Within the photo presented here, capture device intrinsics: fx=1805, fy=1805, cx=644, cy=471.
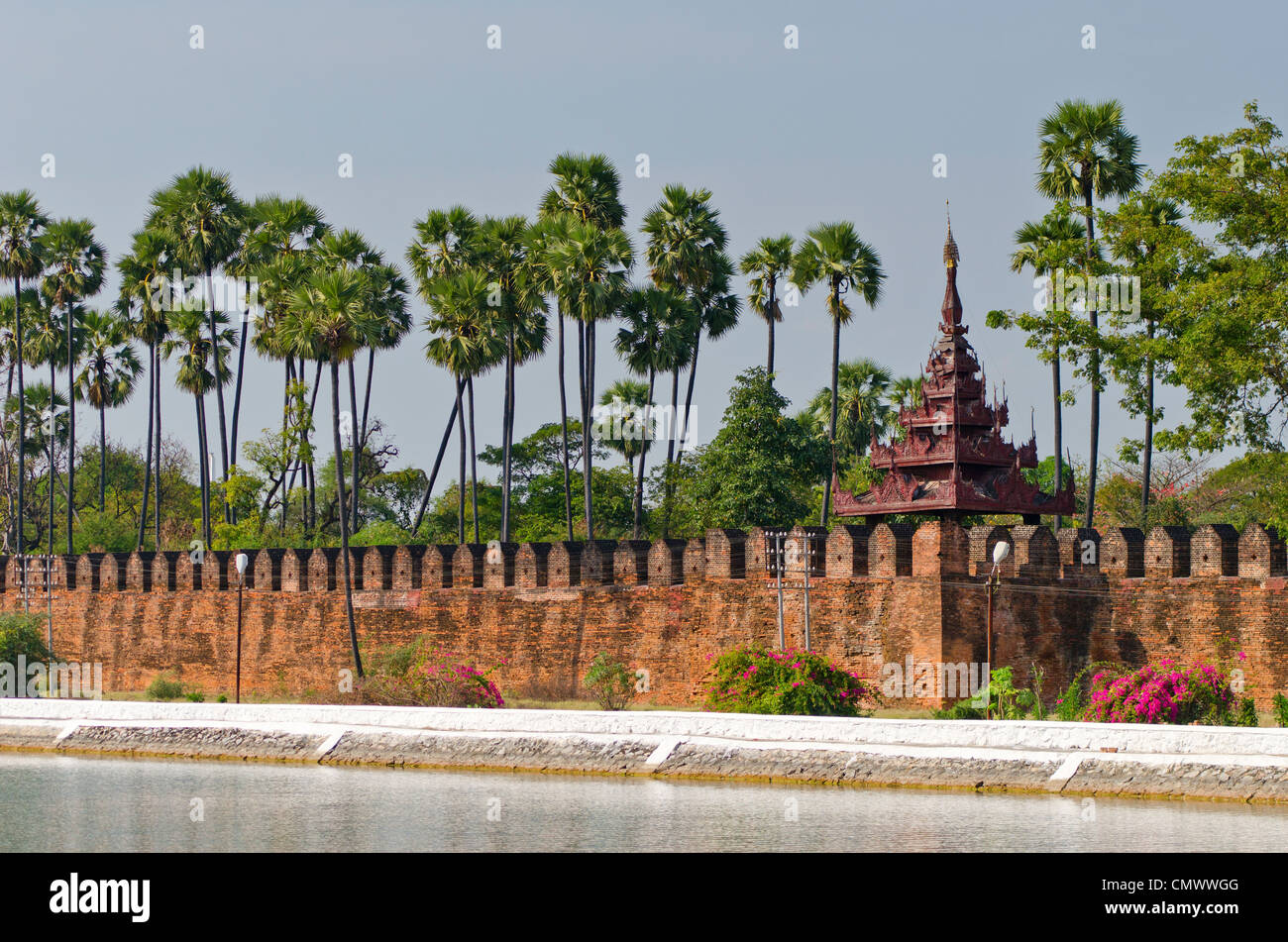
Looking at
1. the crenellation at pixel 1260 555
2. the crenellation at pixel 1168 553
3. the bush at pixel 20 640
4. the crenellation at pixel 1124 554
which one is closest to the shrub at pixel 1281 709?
the crenellation at pixel 1260 555

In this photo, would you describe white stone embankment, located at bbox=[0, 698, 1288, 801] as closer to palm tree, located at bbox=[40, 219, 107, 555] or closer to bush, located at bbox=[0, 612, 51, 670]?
bush, located at bbox=[0, 612, 51, 670]

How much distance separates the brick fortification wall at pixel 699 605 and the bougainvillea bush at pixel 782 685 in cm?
341

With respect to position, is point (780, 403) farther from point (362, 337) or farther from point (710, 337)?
point (362, 337)

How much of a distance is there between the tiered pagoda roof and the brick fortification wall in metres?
2.51

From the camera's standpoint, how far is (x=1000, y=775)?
21.4 meters

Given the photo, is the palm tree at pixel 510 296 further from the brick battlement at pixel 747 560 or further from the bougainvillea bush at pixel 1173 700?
the bougainvillea bush at pixel 1173 700

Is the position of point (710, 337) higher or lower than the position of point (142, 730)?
higher

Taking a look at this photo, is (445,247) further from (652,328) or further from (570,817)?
(570,817)

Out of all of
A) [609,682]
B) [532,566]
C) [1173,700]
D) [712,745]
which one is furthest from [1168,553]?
[532,566]

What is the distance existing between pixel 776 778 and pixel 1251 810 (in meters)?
5.79

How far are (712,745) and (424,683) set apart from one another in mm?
9267

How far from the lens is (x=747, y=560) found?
1335 inches

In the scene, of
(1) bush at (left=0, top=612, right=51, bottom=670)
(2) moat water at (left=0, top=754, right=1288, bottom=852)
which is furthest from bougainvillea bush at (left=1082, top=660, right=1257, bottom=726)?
(1) bush at (left=0, top=612, right=51, bottom=670)
